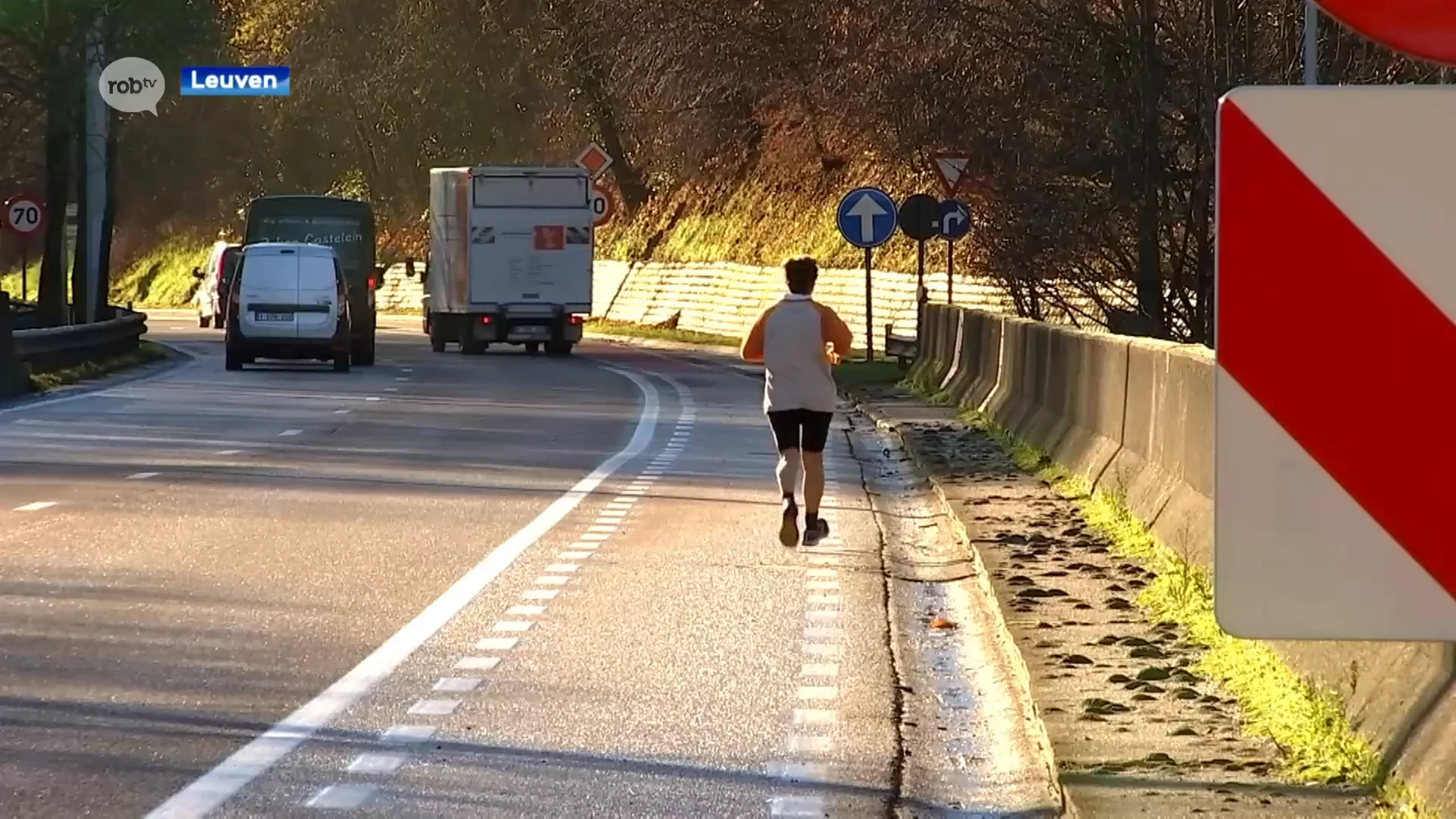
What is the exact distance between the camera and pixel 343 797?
25.1ft

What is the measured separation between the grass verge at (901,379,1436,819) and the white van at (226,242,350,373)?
24710 mm

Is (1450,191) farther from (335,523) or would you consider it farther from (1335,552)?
(335,523)

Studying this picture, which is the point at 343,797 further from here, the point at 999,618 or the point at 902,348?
the point at 902,348

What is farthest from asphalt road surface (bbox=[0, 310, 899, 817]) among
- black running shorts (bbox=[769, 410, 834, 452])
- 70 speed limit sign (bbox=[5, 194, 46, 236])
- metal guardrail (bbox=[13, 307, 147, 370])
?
70 speed limit sign (bbox=[5, 194, 46, 236])

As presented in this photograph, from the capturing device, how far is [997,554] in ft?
44.9

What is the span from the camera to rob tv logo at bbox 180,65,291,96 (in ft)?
173

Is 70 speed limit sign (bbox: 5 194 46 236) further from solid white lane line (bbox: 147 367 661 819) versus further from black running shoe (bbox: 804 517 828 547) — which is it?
black running shoe (bbox: 804 517 828 547)

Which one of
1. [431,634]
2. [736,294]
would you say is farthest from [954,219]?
[431,634]

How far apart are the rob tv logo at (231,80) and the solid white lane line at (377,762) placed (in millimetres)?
45353

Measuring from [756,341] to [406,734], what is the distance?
20.6 ft

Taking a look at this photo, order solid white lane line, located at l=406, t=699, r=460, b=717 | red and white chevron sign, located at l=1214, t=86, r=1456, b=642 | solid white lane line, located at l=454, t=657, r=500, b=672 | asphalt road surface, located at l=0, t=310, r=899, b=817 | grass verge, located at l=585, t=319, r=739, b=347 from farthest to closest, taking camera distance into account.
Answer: grass verge, located at l=585, t=319, r=739, b=347, solid white lane line, located at l=454, t=657, r=500, b=672, solid white lane line, located at l=406, t=699, r=460, b=717, asphalt road surface, located at l=0, t=310, r=899, b=817, red and white chevron sign, located at l=1214, t=86, r=1456, b=642

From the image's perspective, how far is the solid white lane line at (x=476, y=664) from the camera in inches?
404

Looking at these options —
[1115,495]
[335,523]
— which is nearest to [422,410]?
[335,523]

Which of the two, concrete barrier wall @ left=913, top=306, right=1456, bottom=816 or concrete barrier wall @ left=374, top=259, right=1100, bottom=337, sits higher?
concrete barrier wall @ left=913, top=306, right=1456, bottom=816
